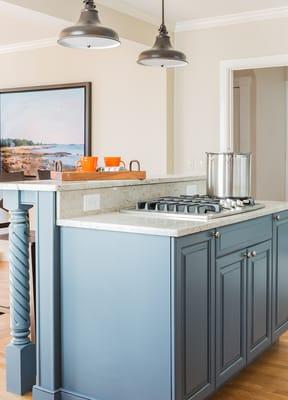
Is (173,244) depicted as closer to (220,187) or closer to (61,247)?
(61,247)

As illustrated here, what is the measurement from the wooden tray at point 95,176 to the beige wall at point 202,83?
2303 millimetres

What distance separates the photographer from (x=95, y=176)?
3.10 m

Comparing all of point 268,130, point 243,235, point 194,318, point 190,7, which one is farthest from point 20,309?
point 268,130

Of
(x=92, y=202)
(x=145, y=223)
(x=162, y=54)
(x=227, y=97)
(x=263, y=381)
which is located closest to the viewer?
(x=145, y=223)

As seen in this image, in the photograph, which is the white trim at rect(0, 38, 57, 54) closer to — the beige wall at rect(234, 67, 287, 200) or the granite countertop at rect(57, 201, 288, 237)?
the beige wall at rect(234, 67, 287, 200)

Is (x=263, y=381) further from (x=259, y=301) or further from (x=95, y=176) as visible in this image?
(x=95, y=176)

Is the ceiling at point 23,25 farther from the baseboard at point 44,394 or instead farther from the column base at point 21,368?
the baseboard at point 44,394

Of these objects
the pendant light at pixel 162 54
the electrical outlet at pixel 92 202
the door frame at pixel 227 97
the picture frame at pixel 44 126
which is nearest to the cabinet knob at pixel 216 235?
the electrical outlet at pixel 92 202

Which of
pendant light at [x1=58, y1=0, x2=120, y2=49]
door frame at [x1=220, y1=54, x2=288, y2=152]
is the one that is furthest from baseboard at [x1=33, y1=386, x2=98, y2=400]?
door frame at [x1=220, y1=54, x2=288, y2=152]

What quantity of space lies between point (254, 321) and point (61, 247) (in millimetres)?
1210

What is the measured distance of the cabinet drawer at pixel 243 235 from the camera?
9.01 ft

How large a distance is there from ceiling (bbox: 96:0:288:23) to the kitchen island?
226 centimetres

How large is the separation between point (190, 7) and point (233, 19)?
1.78 ft

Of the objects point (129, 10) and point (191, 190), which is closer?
A: point (191, 190)
